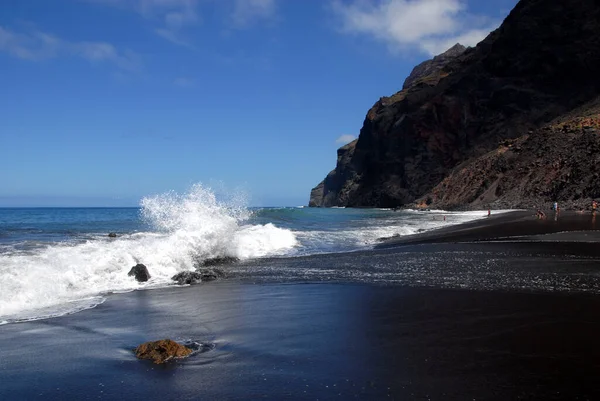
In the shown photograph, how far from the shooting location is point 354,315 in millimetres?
7965

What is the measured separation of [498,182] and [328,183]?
371 feet

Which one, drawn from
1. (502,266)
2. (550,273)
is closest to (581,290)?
(550,273)

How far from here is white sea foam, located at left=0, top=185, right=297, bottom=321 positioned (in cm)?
1001

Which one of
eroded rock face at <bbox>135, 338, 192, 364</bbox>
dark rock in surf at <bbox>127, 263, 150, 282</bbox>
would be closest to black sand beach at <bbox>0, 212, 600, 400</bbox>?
eroded rock face at <bbox>135, 338, 192, 364</bbox>

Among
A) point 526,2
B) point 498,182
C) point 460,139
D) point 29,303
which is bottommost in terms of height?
point 29,303

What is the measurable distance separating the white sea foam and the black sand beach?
4.04ft

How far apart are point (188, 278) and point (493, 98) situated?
9449cm

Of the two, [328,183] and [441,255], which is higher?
[328,183]

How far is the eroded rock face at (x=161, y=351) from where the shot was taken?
5889 millimetres

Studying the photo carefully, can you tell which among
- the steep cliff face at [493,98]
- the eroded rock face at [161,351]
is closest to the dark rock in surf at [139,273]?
the eroded rock face at [161,351]

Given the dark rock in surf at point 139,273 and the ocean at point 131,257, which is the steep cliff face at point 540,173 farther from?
the dark rock in surf at point 139,273

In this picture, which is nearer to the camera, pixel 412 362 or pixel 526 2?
pixel 412 362

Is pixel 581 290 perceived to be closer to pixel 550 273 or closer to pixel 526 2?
pixel 550 273

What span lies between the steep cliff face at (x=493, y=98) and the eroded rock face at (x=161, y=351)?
249 ft
